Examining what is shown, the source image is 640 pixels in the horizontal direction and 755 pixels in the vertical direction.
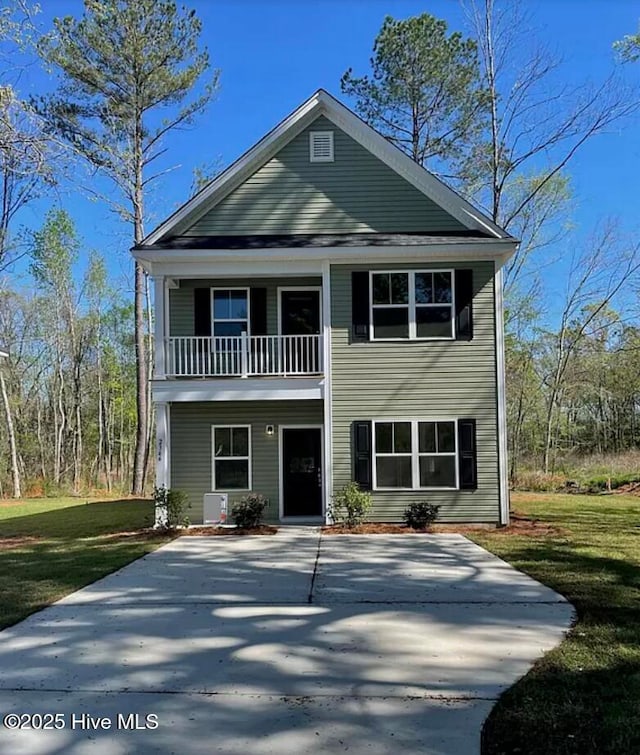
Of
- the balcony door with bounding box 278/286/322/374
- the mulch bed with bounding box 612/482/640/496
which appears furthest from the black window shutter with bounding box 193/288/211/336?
the mulch bed with bounding box 612/482/640/496

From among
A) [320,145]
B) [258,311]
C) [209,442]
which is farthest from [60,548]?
[320,145]

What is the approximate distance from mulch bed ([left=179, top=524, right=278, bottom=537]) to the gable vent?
7.47 metres

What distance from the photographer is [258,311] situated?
42.1 ft

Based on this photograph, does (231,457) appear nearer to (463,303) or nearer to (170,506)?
(170,506)

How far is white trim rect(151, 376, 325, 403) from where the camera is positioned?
1185cm

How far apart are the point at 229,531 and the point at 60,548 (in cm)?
288

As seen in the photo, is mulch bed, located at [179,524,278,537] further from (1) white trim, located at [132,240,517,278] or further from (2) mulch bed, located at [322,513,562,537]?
(1) white trim, located at [132,240,517,278]

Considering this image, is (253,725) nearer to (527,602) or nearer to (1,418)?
(527,602)

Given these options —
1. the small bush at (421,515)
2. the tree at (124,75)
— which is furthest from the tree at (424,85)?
the small bush at (421,515)

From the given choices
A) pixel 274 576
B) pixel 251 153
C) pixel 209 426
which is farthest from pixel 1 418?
pixel 274 576

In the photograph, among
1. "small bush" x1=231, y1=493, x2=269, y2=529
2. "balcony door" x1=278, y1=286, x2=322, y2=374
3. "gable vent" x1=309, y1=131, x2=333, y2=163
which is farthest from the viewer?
"gable vent" x1=309, y1=131, x2=333, y2=163

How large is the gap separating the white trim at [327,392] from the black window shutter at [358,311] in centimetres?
47

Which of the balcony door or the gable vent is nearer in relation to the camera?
the balcony door

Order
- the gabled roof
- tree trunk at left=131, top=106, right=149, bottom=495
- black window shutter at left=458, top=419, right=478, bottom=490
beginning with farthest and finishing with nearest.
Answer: tree trunk at left=131, top=106, right=149, bottom=495 → the gabled roof → black window shutter at left=458, top=419, right=478, bottom=490
